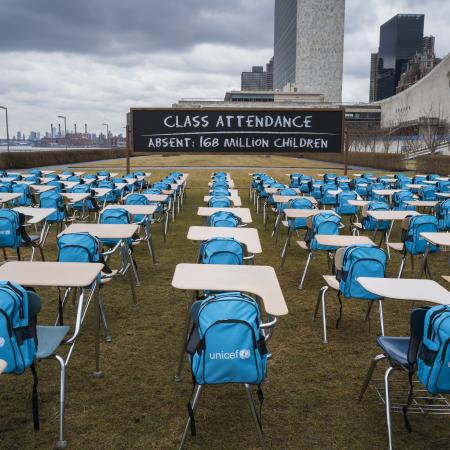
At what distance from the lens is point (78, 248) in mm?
5086

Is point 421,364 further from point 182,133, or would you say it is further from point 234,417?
point 182,133

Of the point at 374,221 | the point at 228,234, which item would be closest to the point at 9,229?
the point at 228,234

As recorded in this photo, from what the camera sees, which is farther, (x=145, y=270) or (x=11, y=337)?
(x=145, y=270)

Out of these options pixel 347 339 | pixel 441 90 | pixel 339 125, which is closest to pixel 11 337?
pixel 347 339

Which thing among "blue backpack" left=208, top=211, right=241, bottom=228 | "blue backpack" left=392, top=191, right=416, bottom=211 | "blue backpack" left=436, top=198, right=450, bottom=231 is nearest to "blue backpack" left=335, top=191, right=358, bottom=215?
"blue backpack" left=392, top=191, right=416, bottom=211

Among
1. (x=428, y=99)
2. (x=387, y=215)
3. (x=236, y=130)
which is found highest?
(x=428, y=99)

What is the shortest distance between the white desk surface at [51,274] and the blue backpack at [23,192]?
23.9 ft

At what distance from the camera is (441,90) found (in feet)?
206

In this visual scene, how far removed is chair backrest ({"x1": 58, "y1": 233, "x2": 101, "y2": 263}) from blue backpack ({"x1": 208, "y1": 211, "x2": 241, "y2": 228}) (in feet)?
6.83

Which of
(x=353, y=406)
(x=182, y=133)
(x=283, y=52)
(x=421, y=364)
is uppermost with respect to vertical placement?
(x=283, y=52)

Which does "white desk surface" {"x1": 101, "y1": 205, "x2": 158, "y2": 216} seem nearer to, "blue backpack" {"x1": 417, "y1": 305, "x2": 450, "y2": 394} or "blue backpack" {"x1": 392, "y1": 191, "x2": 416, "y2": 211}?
"blue backpack" {"x1": 392, "y1": 191, "x2": 416, "y2": 211}

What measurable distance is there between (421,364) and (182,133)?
12.4m

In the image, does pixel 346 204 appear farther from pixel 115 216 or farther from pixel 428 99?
pixel 428 99

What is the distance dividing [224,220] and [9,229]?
2972 mm
